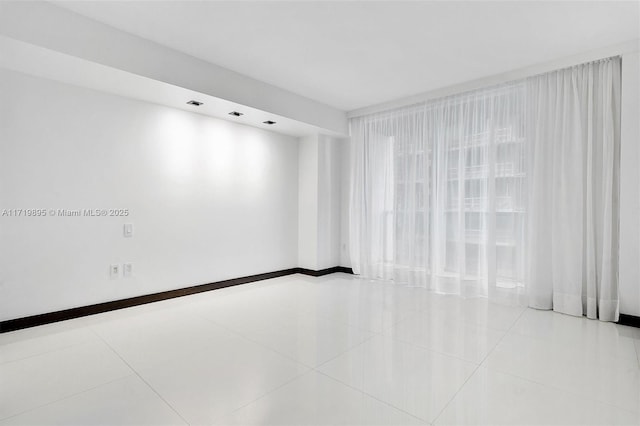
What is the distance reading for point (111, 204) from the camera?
11.3ft

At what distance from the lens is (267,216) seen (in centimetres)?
504

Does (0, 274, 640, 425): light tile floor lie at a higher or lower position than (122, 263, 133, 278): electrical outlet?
lower

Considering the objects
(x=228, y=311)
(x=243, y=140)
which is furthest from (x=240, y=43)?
(x=228, y=311)

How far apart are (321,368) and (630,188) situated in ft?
10.9

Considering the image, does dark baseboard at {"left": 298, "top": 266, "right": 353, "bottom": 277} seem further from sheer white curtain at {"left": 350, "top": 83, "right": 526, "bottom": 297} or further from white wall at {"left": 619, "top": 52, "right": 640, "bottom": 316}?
white wall at {"left": 619, "top": 52, "right": 640, "bottom": 316}

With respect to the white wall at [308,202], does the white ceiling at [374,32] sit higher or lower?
higher

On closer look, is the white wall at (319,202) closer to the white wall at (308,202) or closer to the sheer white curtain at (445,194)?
the white wall at (308,202)

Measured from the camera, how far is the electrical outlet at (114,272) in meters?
3.41

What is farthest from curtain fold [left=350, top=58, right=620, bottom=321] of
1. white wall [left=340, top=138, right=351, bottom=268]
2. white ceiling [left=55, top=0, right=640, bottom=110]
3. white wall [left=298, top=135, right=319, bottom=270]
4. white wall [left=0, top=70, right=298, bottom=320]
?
white wall [left=0, top=70, right=298, bottom=320]

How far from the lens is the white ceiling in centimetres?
256

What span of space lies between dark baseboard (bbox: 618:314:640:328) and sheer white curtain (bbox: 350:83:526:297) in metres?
0.87

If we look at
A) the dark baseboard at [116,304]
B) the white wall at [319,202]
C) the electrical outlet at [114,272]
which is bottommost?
the dark baseboard at [116,304]

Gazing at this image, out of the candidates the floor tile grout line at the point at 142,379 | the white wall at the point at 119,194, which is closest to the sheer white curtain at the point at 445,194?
the white wall at the point at 119,194

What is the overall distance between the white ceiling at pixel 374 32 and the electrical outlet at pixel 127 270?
236 cm
